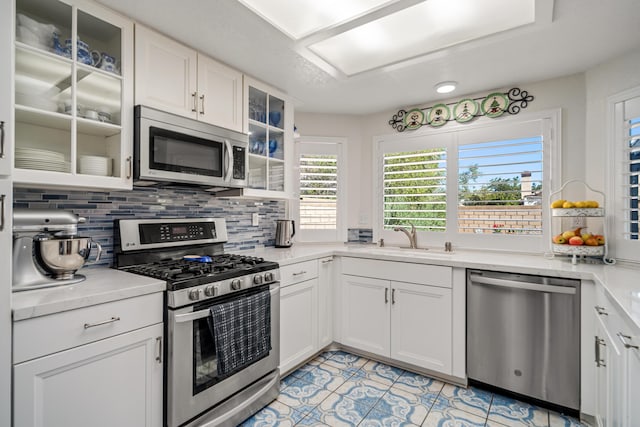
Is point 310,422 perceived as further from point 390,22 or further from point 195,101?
point 390,22

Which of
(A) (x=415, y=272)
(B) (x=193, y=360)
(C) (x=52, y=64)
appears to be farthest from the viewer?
(A) (x=415, y=272)

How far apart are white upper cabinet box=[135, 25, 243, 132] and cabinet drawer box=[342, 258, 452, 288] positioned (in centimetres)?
142

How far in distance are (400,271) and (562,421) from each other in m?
1.27

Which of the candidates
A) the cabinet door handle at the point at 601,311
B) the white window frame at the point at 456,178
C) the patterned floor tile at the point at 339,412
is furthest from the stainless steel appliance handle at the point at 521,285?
the patterned floor tile at the point at 339,412

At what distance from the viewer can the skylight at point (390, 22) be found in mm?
1768

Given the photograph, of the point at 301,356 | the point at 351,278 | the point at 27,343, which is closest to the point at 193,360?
the point at 27,343

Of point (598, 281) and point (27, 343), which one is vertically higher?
point (598, 281)

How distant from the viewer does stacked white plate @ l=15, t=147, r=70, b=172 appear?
4.68ft

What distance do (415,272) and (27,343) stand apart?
7.16ft

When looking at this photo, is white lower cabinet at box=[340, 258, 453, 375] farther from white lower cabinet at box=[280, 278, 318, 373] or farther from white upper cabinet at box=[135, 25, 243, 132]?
white upper cabinet at box=[135, 25, 243, 132]

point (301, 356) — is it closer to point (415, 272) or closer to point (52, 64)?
point (415, 272)

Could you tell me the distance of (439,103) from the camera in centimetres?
304

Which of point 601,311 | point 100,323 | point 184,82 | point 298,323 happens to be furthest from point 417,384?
point 184,82

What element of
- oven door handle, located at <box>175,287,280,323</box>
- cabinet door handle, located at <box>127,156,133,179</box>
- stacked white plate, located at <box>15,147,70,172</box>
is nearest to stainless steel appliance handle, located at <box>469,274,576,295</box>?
oven door handle, located at <box>175,287,280,323</box>
